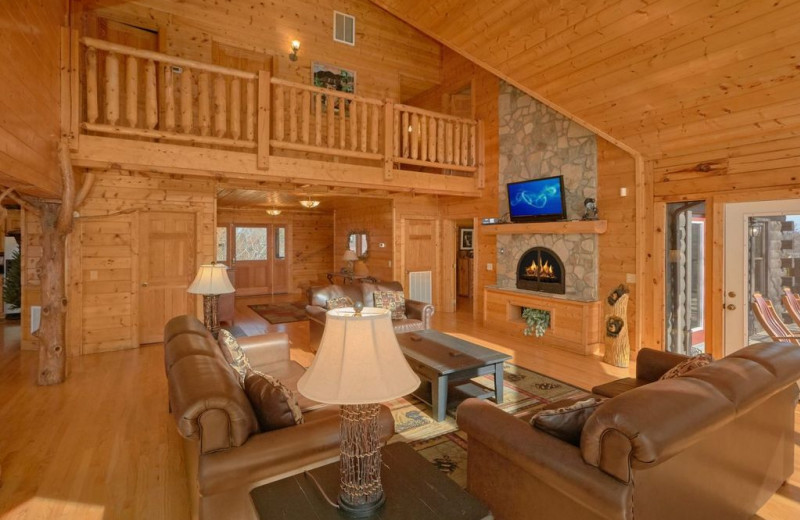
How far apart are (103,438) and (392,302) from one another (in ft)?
11.0

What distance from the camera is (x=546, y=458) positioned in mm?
1735

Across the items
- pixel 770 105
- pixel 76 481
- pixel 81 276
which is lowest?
pixel 76 481

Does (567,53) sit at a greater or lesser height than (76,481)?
greater

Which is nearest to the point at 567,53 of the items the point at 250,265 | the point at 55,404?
the point at 55,404

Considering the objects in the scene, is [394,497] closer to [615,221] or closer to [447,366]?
[447,366]

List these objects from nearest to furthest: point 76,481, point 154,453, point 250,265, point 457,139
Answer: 1. point 76,481
2. point 154,453
3. point 457,139
4. point 250,265

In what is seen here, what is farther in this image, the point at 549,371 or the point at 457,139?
the point at 457,139

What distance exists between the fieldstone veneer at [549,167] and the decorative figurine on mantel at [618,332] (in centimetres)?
59

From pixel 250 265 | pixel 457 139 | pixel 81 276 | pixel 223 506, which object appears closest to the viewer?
pixel 223 506

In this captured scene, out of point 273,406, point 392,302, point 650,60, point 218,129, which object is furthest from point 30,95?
point 650,60

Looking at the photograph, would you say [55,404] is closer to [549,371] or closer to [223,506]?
[223,506]

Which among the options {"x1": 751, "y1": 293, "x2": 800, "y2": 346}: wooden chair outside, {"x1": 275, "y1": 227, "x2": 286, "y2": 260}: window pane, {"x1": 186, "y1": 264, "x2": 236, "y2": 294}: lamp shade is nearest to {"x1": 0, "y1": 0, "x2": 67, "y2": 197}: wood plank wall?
{"x1": 186, "y1": 264, "x2": 236, "y2": 294}: lamp shade

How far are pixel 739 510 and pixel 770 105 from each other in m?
3.31

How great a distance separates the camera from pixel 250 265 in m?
11.4
